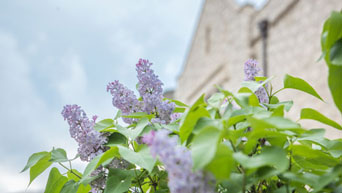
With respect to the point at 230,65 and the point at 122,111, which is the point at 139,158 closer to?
the point at 122,111

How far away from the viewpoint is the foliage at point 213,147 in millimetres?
337

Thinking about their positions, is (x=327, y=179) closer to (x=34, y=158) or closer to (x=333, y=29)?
(x=333, y=29)

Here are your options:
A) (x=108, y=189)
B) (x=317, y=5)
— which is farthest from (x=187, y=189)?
(x=317, y=5)

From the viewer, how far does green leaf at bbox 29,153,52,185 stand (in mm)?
563

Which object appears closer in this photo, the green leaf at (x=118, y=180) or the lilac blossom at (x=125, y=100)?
the green leaf at (x=118, y=180)

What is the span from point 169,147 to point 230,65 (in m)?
6.74

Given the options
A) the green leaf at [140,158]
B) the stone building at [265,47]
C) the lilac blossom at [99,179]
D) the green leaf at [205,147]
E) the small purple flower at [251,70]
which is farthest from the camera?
the stone building at [265,47]

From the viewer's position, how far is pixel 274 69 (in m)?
5.56

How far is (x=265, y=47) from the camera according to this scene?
19.2 feet

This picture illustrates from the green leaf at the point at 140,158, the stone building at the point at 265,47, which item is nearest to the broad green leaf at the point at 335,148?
the green leaf at the point at 140,158

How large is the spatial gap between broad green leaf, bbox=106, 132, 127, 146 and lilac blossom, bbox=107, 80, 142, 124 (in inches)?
1.7

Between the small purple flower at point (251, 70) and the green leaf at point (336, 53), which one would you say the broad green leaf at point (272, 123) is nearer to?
the green leaf at point (336, 53)

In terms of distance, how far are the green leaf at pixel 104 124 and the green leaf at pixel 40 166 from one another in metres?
0.10

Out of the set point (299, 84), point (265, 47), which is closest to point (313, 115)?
point (299, 84)
